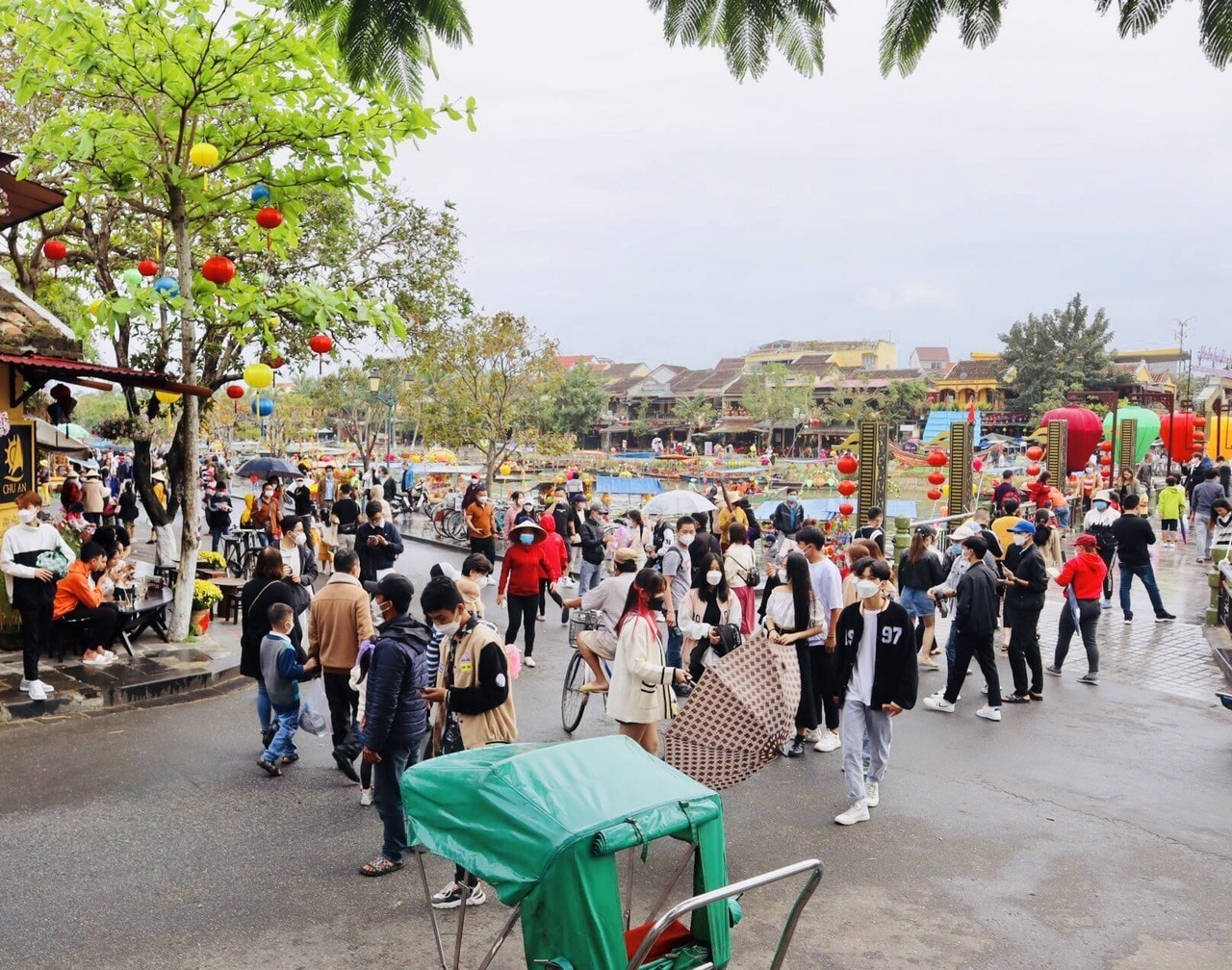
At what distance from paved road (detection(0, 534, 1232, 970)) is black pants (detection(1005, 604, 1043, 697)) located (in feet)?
3.22

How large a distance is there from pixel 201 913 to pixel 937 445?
44688 millimetres

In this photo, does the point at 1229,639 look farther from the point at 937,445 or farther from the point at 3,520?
the point at 937,445

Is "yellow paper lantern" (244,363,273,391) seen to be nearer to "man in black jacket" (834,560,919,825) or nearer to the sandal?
the sandal

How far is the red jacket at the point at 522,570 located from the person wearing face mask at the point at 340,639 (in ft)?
11.0

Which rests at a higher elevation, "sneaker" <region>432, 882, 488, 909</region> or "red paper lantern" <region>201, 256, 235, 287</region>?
"red paper lantern" <region>201, 256, 235, 287</region>

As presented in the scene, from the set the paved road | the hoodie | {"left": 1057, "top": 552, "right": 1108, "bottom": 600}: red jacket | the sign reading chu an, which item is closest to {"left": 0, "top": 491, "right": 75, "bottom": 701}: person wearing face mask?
the paved road

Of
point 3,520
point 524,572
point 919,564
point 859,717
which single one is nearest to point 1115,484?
point 919,564

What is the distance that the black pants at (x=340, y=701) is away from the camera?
6.86m

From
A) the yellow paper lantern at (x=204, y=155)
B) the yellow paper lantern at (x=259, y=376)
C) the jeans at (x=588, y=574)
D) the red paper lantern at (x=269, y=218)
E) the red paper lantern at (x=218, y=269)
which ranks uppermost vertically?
the yellow paper lantern at (x=204, y=155)

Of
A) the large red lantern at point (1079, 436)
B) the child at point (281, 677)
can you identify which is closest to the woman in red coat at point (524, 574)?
the child at point (281, 677)

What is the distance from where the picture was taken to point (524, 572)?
33.6ft

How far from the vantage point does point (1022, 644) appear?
9367mm

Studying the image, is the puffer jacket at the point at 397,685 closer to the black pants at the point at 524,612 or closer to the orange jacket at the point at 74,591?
the black pants at the point at 524,612

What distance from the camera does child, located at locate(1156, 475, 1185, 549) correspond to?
67.4ft
